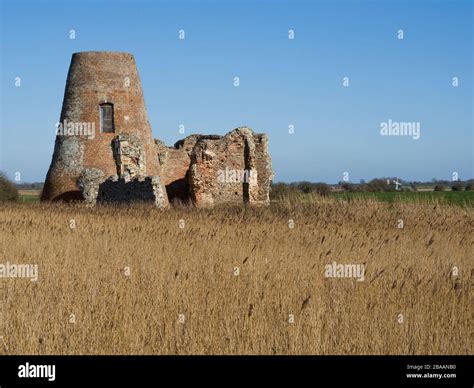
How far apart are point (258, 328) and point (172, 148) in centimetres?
2127

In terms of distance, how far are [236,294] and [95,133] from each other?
15669 mm

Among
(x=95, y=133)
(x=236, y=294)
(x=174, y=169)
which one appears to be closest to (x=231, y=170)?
(x=174, y=169)

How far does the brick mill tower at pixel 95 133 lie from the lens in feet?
67.3

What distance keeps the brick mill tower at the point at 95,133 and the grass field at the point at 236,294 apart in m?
10.3

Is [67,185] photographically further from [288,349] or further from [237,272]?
[288,349]

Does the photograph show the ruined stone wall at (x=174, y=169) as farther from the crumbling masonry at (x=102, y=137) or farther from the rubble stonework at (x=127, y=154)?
the rubble stonework at (x=127, y=154)

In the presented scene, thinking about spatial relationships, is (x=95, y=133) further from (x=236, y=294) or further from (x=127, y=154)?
(x=236, y=294)

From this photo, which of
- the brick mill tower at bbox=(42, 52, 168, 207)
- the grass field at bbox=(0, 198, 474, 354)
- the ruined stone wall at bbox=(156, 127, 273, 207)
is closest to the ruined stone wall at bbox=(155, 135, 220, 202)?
the ruined stone wall at bbox=(156, 127, 273, 207)

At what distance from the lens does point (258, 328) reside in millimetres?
4902

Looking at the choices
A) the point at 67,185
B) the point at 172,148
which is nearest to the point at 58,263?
the point at 67,185

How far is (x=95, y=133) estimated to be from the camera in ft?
67.7

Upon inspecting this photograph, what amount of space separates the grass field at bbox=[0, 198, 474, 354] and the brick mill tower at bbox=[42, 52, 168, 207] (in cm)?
1032

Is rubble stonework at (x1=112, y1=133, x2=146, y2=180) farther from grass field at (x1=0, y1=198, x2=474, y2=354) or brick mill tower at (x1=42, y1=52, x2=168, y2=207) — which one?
grass field at (x1=0, y1=198, x2=474, y2=354)

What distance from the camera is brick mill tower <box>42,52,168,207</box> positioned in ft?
67.3
